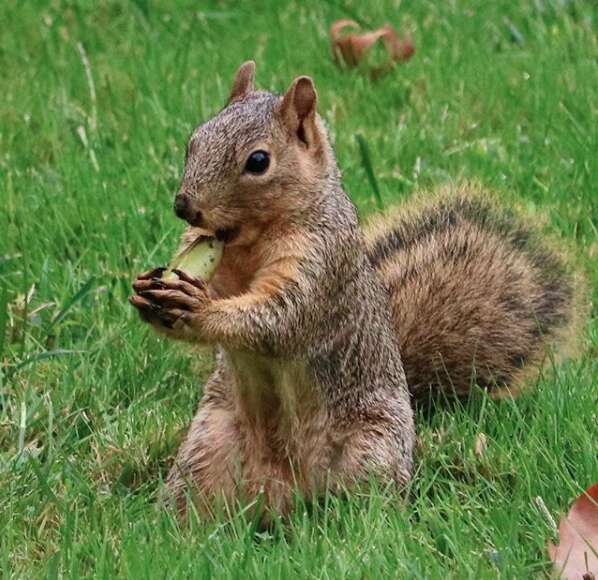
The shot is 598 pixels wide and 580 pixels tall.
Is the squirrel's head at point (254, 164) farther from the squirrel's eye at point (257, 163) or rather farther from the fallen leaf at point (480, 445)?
the fallen leaf at point (480, 445)

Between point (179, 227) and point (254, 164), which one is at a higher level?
point (254, 164)

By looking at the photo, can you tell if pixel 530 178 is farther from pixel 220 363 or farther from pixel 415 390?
pixel 220 363

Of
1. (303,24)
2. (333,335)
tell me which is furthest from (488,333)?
(303,24)

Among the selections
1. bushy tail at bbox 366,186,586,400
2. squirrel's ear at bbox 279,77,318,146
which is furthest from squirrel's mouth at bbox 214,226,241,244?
bushy tail at bbox 366,186,586,400

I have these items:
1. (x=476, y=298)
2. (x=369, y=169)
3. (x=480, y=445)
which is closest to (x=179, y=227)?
(x=369, y=169)

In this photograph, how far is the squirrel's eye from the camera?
2500 millimetres

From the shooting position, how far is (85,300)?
10.3ft

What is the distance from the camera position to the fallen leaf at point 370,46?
13.5ft

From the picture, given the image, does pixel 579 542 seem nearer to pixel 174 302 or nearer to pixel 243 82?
pixel 174 302

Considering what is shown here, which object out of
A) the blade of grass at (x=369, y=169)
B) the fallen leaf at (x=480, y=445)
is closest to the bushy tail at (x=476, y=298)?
the fallen leaf at (x=480, y=445)

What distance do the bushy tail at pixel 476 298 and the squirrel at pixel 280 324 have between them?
3 cm

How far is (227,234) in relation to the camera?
2516 mm

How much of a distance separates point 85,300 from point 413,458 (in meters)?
0.84

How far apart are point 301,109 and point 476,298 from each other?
0.52 meters
